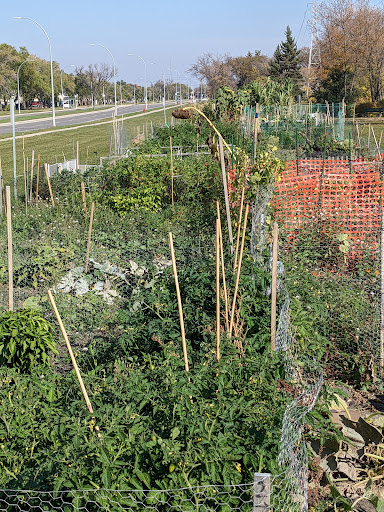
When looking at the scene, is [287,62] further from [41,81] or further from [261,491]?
[261,491]

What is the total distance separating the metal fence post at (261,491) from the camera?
7.79 feet

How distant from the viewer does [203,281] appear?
539 cm

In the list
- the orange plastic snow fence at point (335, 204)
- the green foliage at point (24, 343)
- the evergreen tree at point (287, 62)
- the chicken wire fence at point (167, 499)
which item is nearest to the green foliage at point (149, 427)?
the chicken wire fence at point (167, 499)

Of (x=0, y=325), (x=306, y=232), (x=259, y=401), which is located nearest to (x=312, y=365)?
(x=259, y=401)

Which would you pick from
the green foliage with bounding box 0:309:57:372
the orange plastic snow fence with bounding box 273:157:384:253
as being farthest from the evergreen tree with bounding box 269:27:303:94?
the green foliage with bounding box 0:309:57:372

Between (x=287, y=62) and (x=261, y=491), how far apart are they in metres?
58.2

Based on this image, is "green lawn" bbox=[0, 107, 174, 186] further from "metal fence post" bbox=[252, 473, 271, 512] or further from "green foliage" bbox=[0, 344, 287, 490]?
"metal fence post" bbox=[252, 473, 271, 512]

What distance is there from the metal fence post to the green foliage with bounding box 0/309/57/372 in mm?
2956

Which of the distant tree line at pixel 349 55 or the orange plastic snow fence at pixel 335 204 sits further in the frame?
the distant tree line at pixel 349 55

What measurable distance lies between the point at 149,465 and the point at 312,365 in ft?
7.12

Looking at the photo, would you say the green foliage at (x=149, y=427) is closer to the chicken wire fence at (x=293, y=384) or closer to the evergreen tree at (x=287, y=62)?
the chicken wire fence at (x=293, y=384)

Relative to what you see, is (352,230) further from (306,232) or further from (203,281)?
(203,281)

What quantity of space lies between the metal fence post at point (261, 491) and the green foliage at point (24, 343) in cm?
296

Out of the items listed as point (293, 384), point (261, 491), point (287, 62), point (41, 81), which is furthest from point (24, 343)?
point (41, 81)
